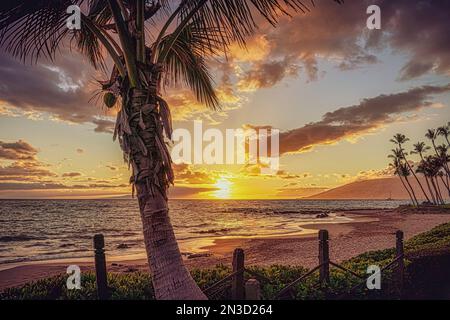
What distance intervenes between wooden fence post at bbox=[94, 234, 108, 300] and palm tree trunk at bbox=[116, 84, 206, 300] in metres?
1.23

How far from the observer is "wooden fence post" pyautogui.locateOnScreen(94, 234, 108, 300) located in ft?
18.2

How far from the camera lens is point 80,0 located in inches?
211

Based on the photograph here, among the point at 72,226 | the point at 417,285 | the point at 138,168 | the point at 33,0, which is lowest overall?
the point at 72,226

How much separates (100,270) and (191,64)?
3896 millimetres

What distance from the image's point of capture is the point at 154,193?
4.63 meters

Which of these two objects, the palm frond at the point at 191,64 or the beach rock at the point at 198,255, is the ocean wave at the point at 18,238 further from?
the palm frond at the point at 191,64

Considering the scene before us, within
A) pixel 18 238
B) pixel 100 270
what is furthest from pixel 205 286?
pixel 18 238

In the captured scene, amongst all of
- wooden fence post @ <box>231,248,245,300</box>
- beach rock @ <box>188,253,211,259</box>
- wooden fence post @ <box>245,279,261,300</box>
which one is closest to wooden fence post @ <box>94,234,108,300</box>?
wooden fence post @ <box>231,248,245,300</box>

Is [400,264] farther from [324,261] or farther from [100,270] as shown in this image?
[100,270]

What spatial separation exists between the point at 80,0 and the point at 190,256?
1530 cm

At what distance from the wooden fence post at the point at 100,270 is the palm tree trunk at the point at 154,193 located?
4.02ft

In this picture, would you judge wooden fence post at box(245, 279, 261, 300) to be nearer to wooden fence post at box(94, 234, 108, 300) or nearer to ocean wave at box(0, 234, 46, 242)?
wooden fence post at box(94, 234, 108, 300)
